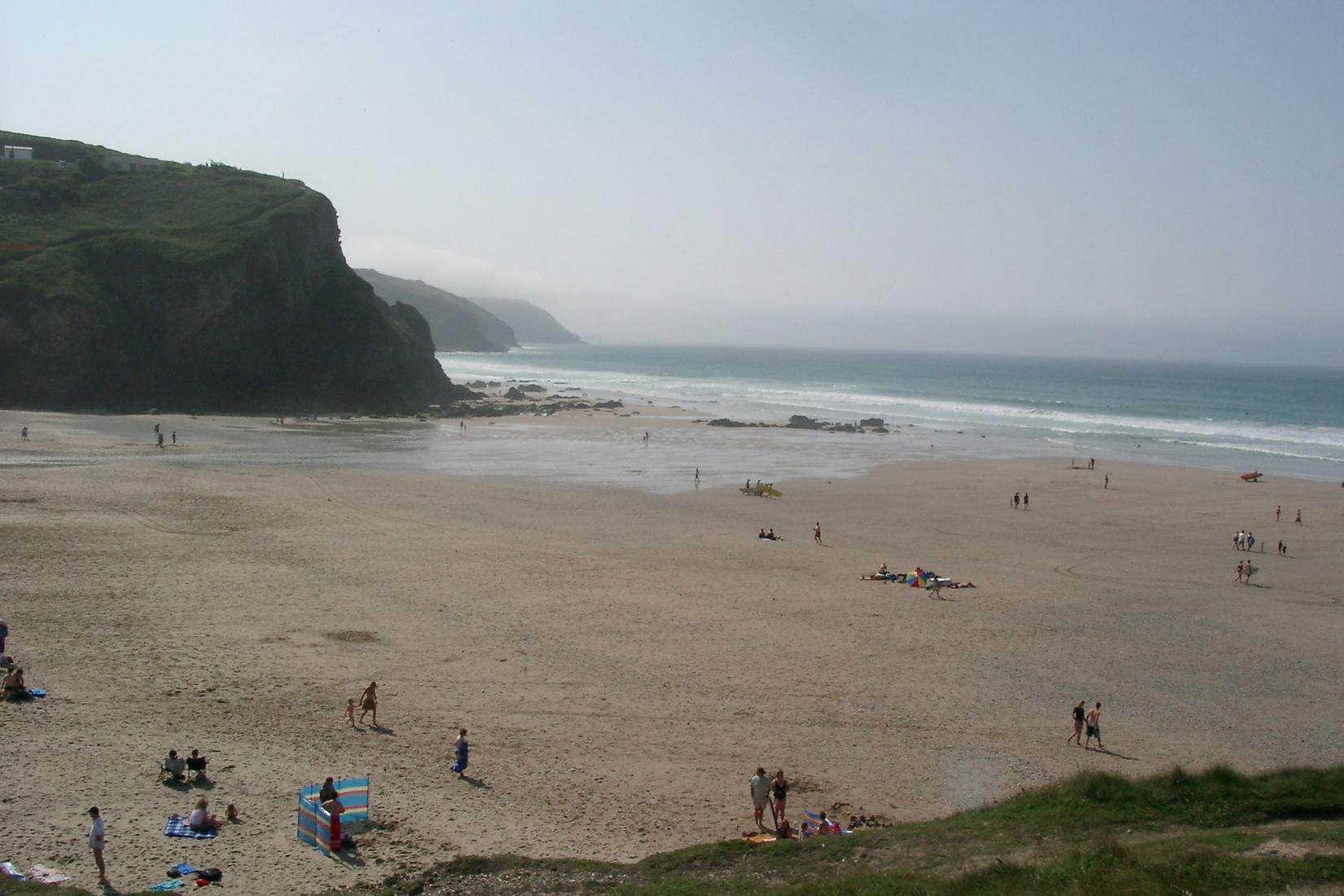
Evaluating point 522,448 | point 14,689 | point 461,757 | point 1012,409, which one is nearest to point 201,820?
point 461,757

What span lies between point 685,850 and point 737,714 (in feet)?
16.3

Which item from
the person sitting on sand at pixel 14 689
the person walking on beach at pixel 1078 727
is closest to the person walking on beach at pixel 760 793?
the person walking on beach at pixel 1078 727

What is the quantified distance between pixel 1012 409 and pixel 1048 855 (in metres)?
84.9

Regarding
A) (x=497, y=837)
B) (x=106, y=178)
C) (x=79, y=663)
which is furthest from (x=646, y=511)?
(x=106, y=178)

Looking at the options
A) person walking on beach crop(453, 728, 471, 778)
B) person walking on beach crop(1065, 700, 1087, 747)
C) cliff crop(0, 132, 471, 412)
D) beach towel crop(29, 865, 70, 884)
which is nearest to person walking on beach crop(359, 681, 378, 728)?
person walking on beach crop(453, 728, 471, 778)

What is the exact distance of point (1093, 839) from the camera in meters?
9.92

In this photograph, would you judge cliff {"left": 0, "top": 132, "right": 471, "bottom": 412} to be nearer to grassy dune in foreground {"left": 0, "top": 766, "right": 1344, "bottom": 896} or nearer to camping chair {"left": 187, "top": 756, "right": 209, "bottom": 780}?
camping chair {"left": 187, "top": 756, "right": 209, "bottom": 780}

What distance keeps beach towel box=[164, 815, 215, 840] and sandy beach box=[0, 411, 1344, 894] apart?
0.52ft

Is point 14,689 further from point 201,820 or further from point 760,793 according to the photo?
point 760,793

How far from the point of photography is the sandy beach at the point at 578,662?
1212 centimetres

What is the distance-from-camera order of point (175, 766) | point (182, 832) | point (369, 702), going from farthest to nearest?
1. point (369, 702)
2. point (175, 766)
3. point (182, 832)

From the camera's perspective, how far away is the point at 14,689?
14.4 m

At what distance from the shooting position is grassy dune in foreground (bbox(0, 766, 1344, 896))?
8680 mm

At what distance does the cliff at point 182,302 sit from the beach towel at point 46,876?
53078 millimetres
